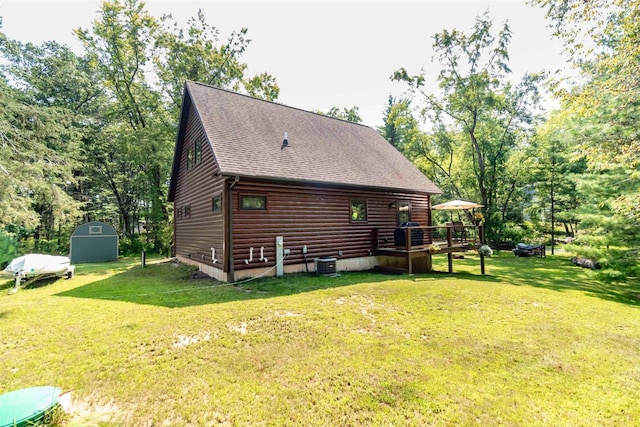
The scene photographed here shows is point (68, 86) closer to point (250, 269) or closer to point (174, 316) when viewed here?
point (250, 269)

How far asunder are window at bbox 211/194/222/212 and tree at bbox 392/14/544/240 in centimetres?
1685

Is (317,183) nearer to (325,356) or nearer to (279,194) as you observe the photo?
(279,194)

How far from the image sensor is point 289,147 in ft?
36.0

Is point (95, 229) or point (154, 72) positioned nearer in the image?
point (95, 229)

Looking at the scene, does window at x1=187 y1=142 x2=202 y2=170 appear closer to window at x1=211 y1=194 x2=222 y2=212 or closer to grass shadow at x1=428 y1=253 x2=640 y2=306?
window at x1=211 y1=194 x2=222 y2=212

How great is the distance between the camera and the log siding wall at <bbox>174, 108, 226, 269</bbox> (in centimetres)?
923

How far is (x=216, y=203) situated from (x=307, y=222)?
Result: 321 cm

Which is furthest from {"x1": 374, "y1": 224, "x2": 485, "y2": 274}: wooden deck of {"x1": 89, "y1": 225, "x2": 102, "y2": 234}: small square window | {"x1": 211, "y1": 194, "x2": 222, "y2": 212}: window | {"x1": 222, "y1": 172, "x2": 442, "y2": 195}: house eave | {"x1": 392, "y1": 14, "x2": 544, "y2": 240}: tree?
{"x1": 89, "y1": 225, "x2": 102, "y2": 234}: small square window

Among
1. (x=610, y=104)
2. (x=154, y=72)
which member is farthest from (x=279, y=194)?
(x=154, y=72)

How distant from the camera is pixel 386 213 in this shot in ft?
41.4

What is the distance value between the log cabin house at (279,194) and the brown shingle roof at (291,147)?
53mm

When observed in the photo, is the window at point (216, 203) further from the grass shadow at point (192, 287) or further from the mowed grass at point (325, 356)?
the mowed grass at point (325, 356)

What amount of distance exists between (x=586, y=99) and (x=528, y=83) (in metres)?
17.5

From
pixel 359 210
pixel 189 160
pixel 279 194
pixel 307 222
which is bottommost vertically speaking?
pixel 307 222
